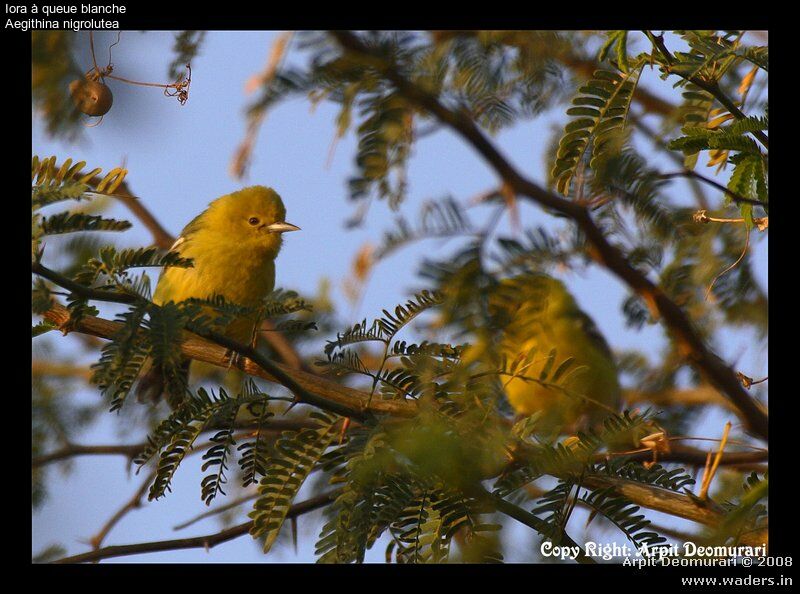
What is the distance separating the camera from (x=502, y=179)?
2.56 meters

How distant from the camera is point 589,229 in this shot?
10.4 feet

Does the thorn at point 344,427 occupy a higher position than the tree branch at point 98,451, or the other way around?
the tree branch at point 98,451

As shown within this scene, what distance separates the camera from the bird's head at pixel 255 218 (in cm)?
588

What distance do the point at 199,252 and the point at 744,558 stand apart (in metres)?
4.10

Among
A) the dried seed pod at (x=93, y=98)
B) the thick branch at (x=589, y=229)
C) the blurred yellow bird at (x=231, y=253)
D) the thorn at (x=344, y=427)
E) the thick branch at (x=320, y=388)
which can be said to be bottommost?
the thorn at (x=344, y=427)

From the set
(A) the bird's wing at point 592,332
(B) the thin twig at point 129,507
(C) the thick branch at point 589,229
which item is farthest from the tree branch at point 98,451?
(A) the bird's wing at point 592,332

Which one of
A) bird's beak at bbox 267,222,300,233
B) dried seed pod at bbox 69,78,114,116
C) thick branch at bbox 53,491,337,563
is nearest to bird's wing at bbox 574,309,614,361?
bird's beak at bbox 267,222,300,233

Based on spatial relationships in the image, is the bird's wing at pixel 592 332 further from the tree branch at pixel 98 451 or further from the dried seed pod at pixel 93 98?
the dried seed pod at pixel 93 98

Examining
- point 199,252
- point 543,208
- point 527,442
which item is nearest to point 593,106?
point 543,208

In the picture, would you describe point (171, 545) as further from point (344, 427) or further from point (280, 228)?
point (280, 228)

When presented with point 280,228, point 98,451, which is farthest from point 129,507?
point 280,228

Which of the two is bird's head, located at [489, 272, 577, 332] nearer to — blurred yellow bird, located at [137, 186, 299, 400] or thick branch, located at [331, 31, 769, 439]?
thick branch, located at [331, 31, 769, 439]

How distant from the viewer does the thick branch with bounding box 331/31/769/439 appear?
2.35 metres

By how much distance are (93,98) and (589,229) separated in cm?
177
